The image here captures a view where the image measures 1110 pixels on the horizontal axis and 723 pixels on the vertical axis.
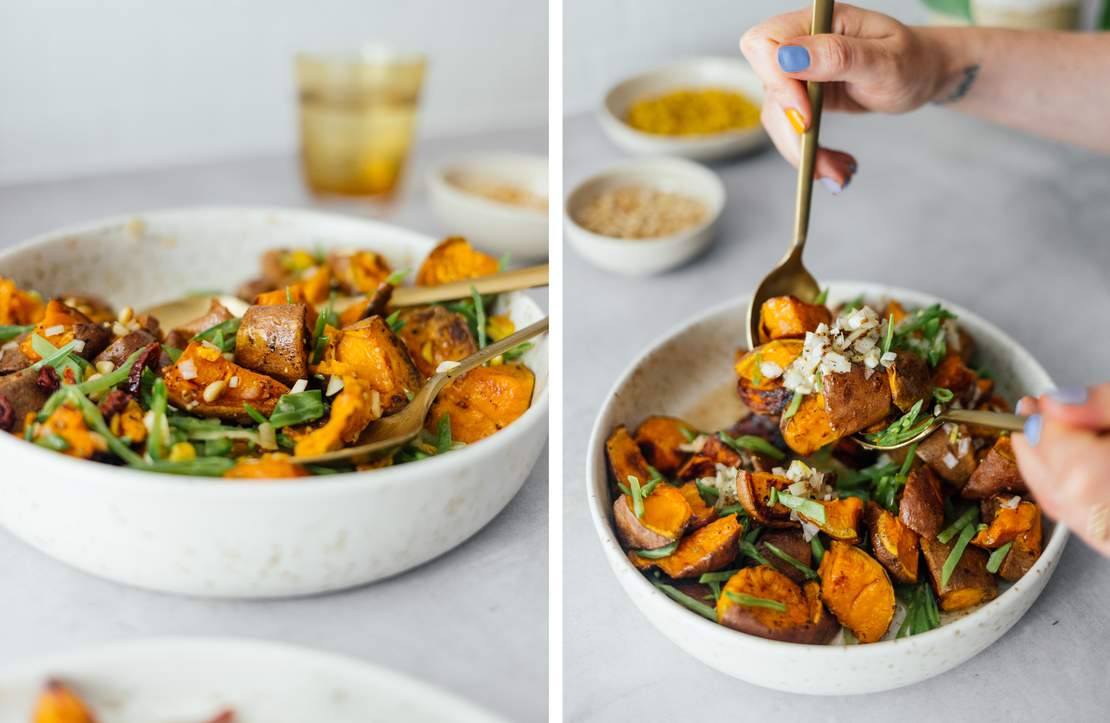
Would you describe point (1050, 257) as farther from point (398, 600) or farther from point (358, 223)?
point (398, 600)

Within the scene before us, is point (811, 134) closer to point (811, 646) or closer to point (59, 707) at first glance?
point (811, 646)

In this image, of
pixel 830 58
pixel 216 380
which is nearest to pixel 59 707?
pixel 216 380

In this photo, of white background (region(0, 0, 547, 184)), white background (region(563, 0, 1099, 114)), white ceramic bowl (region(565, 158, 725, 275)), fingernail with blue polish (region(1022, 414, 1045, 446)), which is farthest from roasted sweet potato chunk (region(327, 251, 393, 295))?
white background (region(563, 0, 1099, 114))

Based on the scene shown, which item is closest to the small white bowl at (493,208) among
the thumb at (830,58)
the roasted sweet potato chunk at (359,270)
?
the roasted sweet potato chunk at (359,270)

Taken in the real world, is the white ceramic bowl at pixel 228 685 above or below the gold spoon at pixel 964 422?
below

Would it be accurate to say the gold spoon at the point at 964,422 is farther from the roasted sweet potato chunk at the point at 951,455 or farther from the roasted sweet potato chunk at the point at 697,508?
the roasted sweet potato chunk at the point at 697,508

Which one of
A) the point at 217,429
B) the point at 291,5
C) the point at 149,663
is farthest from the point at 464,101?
the point at 149,663
